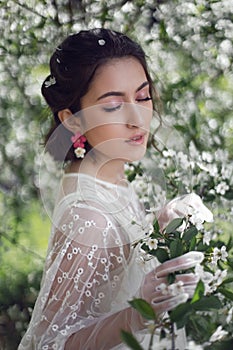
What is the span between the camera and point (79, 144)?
5.74ft

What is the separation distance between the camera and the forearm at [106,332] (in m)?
1.45

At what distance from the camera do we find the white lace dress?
5.10 ft

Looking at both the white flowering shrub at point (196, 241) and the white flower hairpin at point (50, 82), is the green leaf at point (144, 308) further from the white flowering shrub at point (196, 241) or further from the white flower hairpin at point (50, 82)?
the white flower hairpin at point (50, 82)

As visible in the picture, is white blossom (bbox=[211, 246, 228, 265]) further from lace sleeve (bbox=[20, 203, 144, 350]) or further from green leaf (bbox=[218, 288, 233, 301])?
lace sleeve (bbox=[20, 203, 144, 350])

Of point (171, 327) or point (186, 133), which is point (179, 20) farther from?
point (171, 327)

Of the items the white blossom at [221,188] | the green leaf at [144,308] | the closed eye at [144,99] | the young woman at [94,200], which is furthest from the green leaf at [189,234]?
the white blossom at [221,188]

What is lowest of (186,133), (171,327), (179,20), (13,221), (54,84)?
(13,221)

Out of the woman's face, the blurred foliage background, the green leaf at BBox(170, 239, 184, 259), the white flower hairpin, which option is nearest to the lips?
the woman's face

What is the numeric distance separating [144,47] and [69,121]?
1.15 metres

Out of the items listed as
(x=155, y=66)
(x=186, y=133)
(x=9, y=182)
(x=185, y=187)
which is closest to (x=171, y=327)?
(x=185, y=187)

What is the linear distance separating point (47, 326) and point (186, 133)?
1271 millimetres

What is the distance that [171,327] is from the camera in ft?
4.35

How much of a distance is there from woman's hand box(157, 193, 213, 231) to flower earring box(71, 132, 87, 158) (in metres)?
0.23

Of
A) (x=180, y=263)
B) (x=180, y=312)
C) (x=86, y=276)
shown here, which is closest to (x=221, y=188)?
(x=86, y=276)
